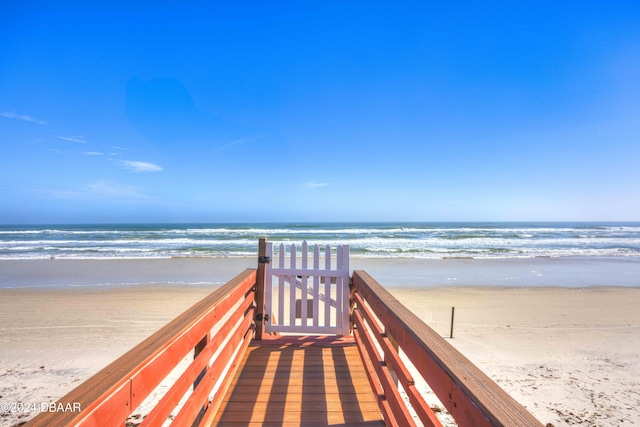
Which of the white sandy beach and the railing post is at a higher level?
the railing post

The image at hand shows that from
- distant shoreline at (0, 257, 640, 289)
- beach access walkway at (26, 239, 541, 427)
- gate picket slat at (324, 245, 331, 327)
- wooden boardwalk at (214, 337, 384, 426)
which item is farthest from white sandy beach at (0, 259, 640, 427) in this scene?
gate picket slat at (324, 245, 331, 327)

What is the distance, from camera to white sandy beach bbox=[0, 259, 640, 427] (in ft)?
13.4

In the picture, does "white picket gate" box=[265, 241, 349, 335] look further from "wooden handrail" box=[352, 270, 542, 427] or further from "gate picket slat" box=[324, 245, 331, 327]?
"wooden handrail" box=[352, 270, 542, 427]

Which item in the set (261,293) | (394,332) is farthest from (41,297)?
(394,332)

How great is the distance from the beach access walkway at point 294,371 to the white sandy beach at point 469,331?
1.62 m

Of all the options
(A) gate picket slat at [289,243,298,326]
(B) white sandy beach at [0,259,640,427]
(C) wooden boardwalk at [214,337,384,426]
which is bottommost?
(B) white sandy beach at [0,259,640,427]

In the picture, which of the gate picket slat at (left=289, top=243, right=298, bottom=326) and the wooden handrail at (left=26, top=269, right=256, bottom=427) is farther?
the gate picket slat at (left=289, top=243, right=298, bottom=326)

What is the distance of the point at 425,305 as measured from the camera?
836 cm

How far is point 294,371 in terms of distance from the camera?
320cm

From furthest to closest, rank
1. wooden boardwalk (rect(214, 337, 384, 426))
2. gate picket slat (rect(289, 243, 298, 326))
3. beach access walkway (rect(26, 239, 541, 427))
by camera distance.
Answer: gate picket slat (rect(289, 243, 298, 326)), wooden boardwalk (rect(214, 337, 384, 426)), beach access walkway (rect(26, 239, 541, 427))

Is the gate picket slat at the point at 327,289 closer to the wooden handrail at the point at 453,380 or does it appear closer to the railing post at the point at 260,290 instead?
the railing post at the point at 260,290

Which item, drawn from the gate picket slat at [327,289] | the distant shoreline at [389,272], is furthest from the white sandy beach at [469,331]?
the gate picket slat at [327,289]

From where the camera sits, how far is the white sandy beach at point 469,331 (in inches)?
161

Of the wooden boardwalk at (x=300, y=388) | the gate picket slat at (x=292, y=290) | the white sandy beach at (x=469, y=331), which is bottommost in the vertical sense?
the white sandy beach at (x=469, y=331)
